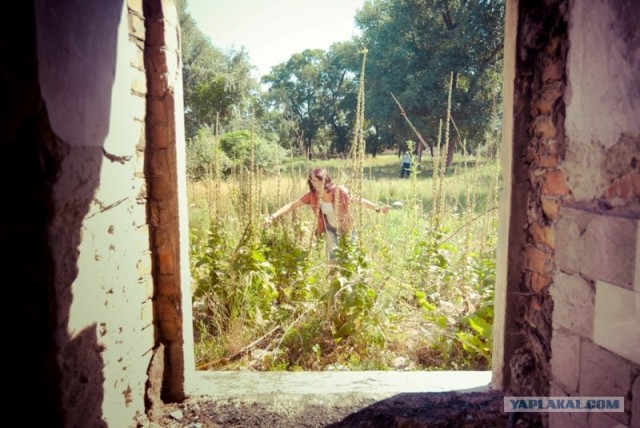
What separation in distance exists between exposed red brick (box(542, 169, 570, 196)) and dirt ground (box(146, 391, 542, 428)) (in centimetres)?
119

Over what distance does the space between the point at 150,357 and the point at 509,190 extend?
2195 mm

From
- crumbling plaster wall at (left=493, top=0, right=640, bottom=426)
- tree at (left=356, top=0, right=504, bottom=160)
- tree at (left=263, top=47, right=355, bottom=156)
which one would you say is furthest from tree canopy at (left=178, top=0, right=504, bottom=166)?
crumbling plaster wall at (left=493, top=0, right=640, bottom=426)

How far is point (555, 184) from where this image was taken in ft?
6.14

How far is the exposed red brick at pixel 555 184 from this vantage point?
179 cm

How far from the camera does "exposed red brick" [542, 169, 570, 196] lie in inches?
70.3

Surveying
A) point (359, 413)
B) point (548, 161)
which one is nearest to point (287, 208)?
point (359, 413)

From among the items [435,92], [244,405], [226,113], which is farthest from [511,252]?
[435,92]

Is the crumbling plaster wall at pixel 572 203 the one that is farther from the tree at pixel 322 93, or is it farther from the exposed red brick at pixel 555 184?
the tree at pixel 322 93

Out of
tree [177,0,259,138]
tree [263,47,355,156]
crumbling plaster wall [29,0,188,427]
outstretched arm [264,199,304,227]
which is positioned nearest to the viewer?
crumbling plaster wall [29,0,188,427]

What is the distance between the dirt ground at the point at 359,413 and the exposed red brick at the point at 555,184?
1191 millimetres

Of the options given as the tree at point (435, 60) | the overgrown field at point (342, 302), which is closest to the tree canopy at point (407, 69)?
the tree at point (435, 60)

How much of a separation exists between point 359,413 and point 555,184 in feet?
5.24

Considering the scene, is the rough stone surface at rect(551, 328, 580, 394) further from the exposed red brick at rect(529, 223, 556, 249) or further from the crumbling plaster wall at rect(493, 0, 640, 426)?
the exposed red brick at rect(529, 223, 556, 249)

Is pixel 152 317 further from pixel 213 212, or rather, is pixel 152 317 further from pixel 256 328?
pixel 213 212
